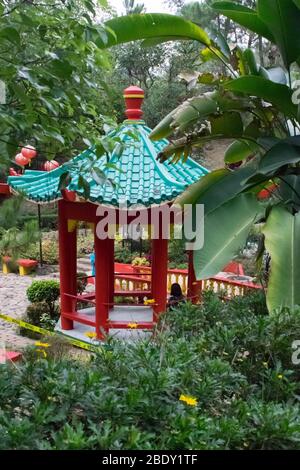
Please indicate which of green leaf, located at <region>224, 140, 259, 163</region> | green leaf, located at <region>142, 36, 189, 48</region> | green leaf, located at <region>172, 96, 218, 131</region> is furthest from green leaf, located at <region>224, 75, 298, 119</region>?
green leaf, located at <region>224, 140, 259, 163</region>

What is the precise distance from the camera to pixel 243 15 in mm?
2967

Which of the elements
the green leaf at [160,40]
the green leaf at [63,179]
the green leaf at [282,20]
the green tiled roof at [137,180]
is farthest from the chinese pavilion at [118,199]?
the green leaf at [63,179]

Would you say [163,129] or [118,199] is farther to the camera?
[118,199]

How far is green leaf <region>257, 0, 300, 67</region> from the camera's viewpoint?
2705mm

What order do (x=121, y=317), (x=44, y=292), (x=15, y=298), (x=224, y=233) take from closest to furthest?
(x=224, y=233) → (x=121, y=317) → (x=44, y=292) → (x=15, y=298)

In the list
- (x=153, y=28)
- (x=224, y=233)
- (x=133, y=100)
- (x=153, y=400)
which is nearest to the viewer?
(x=153, y=400)

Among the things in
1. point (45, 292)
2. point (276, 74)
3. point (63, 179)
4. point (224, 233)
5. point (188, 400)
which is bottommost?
point (45, 292)

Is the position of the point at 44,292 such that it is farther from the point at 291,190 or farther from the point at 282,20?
the point at 282,20

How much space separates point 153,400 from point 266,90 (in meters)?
1.77

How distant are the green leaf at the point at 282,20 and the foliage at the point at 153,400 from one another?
58.3 inches

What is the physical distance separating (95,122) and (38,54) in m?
0.72

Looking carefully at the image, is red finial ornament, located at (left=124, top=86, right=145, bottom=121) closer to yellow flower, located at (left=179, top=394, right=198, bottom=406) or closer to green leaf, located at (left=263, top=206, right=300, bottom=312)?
green leaf, located at (left=263, top=206, right=300, bottom=312)

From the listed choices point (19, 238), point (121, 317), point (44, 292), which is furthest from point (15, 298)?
point (19, 238)

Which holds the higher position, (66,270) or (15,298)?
(66,270)
